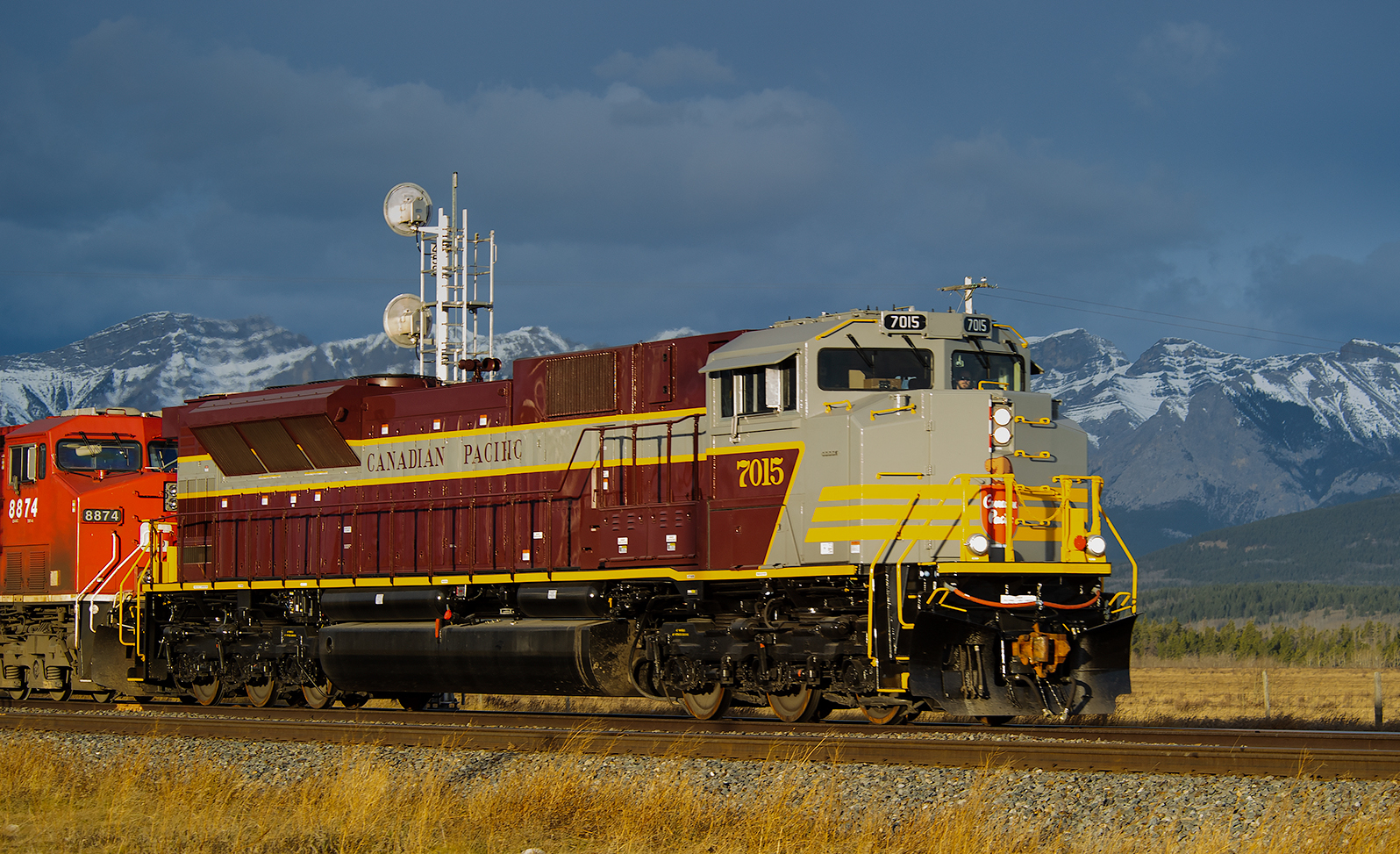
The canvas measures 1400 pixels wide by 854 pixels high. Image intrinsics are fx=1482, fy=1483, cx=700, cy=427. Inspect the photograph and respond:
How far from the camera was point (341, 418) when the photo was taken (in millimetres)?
18500

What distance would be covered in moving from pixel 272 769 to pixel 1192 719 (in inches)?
431

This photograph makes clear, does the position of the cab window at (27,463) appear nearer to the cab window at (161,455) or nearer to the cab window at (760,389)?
the cab window at (161,455)

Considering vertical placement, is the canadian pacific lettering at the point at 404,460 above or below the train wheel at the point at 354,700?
above

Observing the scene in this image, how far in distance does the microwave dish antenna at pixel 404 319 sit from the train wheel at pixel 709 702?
15565 millimetres

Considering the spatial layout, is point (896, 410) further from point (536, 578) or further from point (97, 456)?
point (97, 456)

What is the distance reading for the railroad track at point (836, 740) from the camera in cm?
1045

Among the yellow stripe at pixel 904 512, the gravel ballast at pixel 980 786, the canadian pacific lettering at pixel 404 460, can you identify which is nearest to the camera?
the gravel ballast at pixel 980 786

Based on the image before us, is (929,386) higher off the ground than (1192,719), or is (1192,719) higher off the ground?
(929,386)

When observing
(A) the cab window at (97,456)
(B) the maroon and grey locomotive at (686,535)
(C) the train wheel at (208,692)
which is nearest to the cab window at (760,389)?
(B) the maroon and grey locomotive at (686,535)

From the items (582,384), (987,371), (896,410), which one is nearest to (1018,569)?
(896,410)

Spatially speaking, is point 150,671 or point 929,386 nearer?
point 929,386

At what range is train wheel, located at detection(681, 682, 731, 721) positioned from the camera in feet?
49.3

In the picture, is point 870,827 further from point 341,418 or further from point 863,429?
point 341,418

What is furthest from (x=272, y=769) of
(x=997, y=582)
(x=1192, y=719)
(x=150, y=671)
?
(x=1192, y=719)
